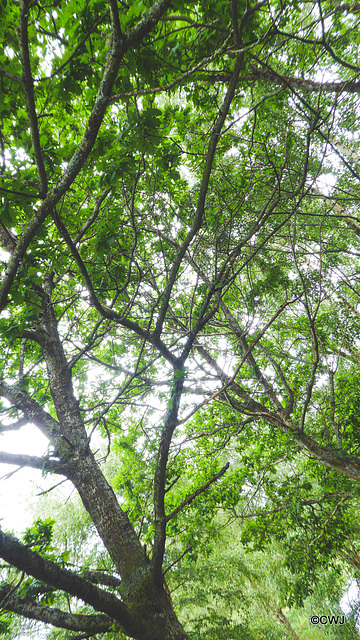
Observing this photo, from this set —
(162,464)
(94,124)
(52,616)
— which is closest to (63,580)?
(52,616)

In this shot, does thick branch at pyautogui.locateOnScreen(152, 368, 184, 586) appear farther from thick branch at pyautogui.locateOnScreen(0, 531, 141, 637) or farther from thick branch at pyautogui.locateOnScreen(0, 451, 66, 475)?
thick branch at pyautogui.locateOnScreen(0, 451, 66, 475)

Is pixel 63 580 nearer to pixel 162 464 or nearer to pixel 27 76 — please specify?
pixel 162 464

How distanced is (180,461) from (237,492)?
1.24 metres

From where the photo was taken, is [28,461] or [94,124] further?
[28,461]

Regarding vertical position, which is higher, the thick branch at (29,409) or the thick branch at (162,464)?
the thick branch at (29,409)

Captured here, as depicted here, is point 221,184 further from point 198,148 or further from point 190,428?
point 190,428

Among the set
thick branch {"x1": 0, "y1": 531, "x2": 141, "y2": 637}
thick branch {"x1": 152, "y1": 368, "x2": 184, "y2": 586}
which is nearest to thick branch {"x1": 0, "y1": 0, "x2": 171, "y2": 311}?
thick branch {"x1": 152, "y1": 368, "x2": 184, "y2": 586}

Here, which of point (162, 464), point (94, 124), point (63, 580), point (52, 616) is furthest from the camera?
point (162, 464)

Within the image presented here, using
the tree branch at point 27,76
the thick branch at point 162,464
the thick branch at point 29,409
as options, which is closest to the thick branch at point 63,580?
the thick branch at point 162,464

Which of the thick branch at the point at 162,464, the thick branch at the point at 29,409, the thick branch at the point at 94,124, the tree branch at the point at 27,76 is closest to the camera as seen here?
the tree branch at the point at 27,76

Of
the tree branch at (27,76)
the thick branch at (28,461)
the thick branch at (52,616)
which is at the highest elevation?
the tree branch at (27,76)

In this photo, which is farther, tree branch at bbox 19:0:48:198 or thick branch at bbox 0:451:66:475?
thick branch at bbox 0:451:66:475

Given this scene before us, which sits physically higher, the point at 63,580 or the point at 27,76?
the point at 27,76

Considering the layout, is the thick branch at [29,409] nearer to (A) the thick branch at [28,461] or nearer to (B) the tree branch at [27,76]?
(A) the thick branch at [28,461]
